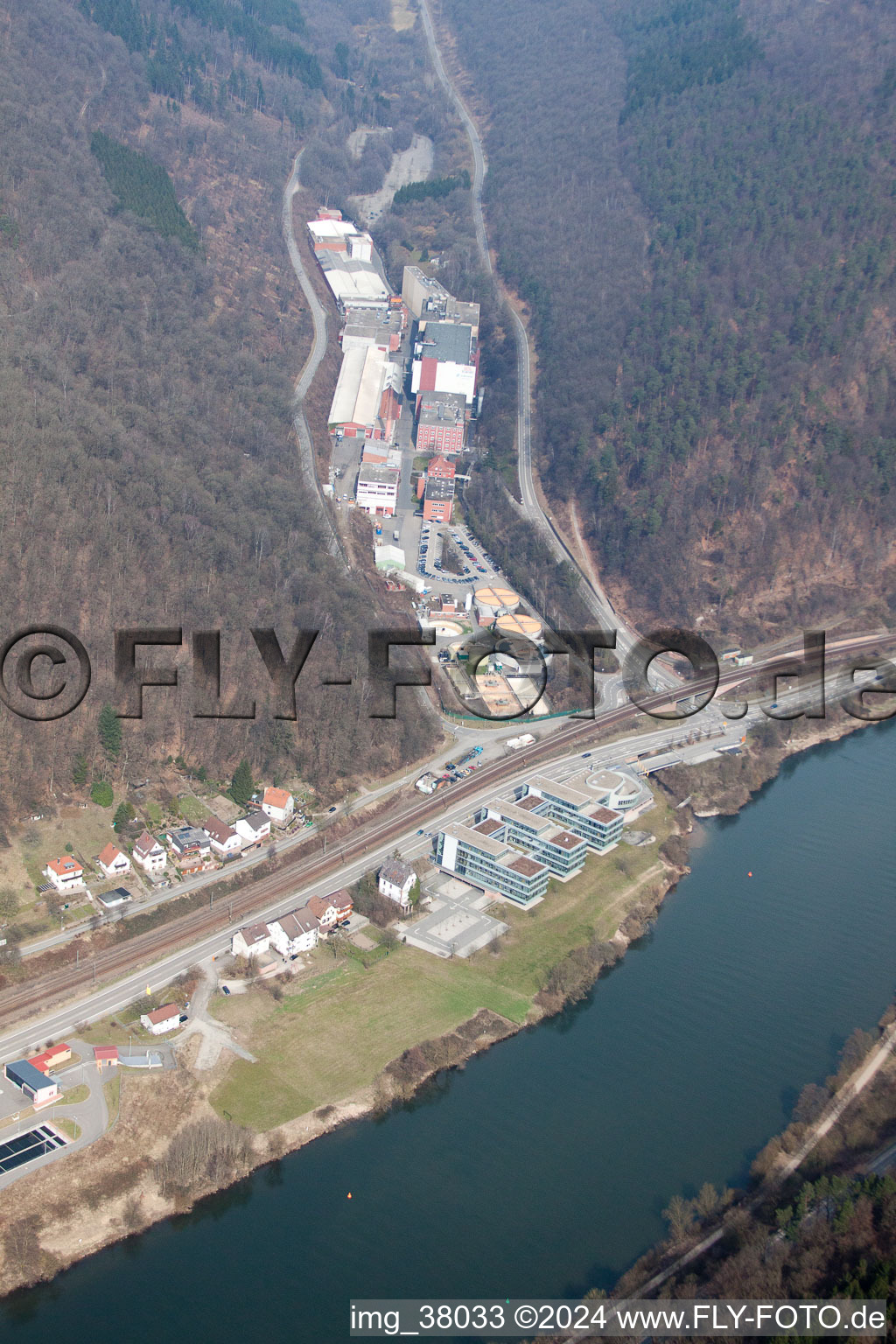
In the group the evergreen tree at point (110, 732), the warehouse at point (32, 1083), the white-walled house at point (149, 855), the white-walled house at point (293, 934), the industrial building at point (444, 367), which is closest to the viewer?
the warehouse at point (32, 1083)

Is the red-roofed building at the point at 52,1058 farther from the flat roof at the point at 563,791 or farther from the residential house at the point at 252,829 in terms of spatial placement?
the flat roof at the point at 563,791

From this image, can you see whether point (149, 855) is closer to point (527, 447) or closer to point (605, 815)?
point (605, 815)

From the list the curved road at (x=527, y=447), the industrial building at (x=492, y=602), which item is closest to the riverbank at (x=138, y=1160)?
the industrial building at (x=492, y=602)

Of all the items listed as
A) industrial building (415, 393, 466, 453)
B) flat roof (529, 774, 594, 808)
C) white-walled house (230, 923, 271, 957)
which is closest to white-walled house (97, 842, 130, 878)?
white-walled house (230, 923, 271, 957)

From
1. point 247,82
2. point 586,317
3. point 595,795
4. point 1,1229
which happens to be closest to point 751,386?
point 586,317

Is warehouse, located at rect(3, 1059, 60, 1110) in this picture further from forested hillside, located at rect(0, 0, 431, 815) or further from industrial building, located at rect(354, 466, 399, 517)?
industrial building, located at rect(354, 466, 399, 517)

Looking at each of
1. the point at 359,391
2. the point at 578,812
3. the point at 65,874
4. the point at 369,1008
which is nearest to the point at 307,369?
the point at 359,391

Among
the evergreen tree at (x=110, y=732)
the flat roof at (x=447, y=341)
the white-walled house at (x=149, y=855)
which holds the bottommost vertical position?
the white-walled house at (x=149, y=855)
